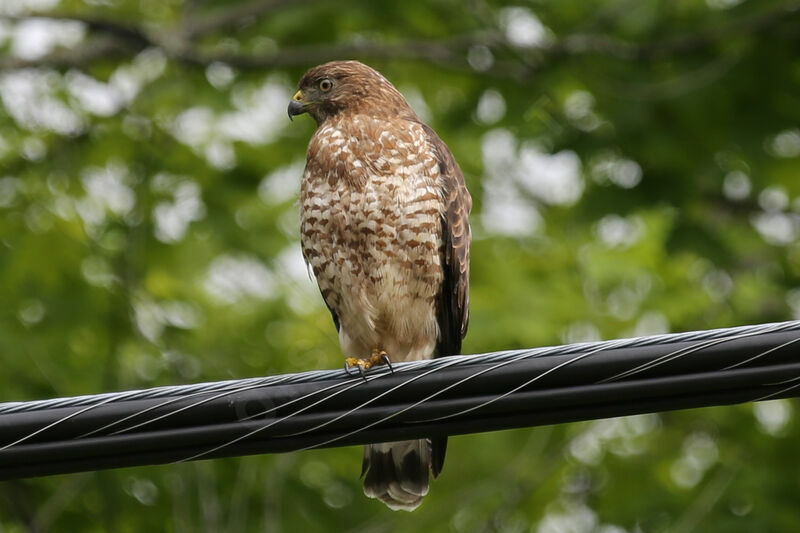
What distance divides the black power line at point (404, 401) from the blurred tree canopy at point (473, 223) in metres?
3.06

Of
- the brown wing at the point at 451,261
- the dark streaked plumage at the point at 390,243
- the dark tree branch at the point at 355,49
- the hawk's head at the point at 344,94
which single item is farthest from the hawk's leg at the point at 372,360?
the dark tree branch at the point at 355,49

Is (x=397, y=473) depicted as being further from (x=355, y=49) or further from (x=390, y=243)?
(x=355, y=49)

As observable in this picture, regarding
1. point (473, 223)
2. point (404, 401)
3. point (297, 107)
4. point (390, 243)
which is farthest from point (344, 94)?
point (473, 223)

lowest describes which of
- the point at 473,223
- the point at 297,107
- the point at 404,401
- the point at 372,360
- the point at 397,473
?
the point at 404,401

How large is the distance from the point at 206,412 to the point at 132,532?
149 inches

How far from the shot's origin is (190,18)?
7.70 m

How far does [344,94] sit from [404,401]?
7.88 ft

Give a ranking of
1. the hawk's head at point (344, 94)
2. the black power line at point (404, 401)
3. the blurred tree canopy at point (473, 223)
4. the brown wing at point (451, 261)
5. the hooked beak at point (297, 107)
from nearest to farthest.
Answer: the black power line at point (404, 401), the brown wing at point (451, 261), the hawk's head at point (344, 94), the hooked beak at point (297, 107), the blurred tree canopy at point (473, 223)

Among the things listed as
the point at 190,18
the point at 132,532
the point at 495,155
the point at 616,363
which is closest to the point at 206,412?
the point at 616,363

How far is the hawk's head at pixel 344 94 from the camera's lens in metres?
5.29

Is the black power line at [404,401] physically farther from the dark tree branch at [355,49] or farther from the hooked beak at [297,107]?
the dark tree branch at [355,49]

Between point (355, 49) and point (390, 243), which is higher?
point (355, 49)

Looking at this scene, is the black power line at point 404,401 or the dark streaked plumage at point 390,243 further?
the dark streaked plumage at point 390,243

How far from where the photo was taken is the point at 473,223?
8430mm
